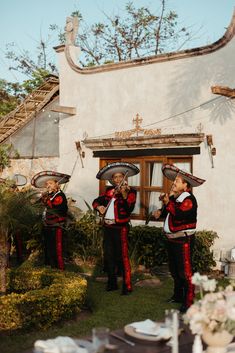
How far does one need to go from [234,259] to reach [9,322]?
15.0 feet

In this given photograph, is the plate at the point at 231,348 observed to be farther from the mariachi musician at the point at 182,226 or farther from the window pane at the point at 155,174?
the window pane at the point at 155,174

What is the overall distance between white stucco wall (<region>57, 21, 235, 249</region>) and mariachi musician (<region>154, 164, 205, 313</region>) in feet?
8.34

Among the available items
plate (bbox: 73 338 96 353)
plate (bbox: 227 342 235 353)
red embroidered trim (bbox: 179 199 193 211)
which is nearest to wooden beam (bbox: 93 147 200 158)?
red embroidered trim (bbox: 179 199 193 211)

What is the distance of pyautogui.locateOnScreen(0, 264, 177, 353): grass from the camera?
5793 millimetres

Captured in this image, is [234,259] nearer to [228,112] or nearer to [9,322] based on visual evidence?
[228,112]

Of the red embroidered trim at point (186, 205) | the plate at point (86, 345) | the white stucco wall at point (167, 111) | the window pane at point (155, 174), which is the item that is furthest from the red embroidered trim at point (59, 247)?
the plate at point (86, 345)

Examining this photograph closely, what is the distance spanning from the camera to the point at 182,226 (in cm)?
697

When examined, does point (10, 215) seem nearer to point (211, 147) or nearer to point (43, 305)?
point (43, 305)

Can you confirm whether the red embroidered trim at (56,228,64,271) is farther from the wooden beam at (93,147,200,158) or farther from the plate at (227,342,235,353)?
the plate at (227,342,235,353)

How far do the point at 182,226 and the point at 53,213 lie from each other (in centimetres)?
→ 271

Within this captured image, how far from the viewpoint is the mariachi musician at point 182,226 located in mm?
6926

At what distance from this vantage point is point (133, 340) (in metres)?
3.45

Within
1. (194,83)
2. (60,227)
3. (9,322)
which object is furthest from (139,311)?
(194,83)

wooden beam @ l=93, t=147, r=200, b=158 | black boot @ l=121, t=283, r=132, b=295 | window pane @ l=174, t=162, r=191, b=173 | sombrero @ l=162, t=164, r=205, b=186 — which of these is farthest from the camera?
window pane @ l=174, t=162, r=191, b=173
